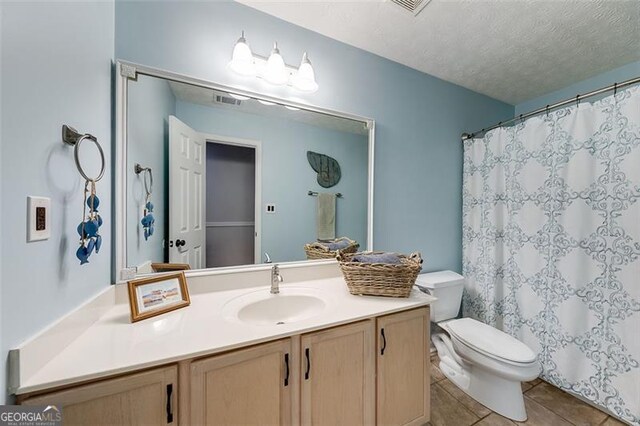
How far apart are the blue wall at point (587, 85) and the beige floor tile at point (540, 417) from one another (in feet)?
7.61

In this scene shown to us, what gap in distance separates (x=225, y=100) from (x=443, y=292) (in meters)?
1.94

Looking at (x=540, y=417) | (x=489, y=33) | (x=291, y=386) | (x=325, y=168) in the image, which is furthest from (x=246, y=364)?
(x=489, y=33)

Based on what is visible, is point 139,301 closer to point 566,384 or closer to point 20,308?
point 20,308

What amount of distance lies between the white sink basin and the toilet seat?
39.6 inches

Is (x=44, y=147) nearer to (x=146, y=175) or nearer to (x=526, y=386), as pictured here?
(x=146, y=175)

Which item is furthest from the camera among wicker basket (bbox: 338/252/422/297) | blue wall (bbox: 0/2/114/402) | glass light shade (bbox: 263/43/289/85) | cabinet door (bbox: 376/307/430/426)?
glass light shade (bbox: 263/43/289/85)

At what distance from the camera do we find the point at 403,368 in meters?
1.14

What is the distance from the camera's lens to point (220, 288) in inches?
48.6

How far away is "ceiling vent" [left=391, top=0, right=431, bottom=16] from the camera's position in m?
1.27

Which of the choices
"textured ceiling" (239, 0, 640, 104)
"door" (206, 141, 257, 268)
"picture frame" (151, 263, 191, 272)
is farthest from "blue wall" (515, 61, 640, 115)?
"picture frame" (151, 263, 191, 272)

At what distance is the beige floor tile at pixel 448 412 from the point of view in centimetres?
135

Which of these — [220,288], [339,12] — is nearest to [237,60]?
[339,12]

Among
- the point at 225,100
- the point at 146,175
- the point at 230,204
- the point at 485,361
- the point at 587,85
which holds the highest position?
the point at 587,85

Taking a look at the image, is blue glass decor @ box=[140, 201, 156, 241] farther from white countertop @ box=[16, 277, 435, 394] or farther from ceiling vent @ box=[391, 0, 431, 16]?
→ ceiling vent @ box=[391, 0, 431, 16]
